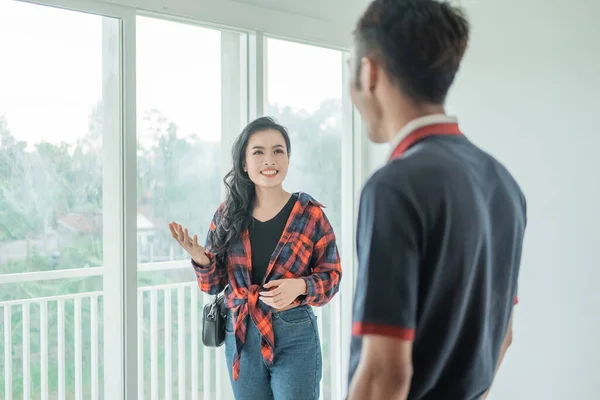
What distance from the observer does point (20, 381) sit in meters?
2.88

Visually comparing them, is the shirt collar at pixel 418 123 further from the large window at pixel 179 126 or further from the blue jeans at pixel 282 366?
the large window at pixel 179 126

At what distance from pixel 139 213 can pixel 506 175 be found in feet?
5.86

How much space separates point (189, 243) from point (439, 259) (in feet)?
4.07

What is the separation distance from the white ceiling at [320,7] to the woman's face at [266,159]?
0.69 m

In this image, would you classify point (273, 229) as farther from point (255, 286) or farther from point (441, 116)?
point (441, 116)

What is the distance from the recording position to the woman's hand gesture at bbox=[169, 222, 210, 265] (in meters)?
1.94

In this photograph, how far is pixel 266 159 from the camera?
2.09 m

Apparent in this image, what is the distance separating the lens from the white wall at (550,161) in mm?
2385

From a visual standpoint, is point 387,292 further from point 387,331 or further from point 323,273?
point 323,273

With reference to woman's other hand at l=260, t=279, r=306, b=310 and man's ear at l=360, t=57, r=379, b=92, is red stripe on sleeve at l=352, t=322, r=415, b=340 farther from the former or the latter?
woman's other hand at l=260, t=279, r=306, b=310

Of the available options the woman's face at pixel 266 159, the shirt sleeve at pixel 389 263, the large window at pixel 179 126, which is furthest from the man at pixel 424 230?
the large window at pixel 179 126

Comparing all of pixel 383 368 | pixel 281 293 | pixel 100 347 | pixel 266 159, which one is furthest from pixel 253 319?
pixel 100 347

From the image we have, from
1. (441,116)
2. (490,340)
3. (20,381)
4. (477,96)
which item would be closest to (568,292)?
(477,96)

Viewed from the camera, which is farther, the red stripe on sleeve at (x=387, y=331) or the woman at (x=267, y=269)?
the woman at (x=267, y=269)
